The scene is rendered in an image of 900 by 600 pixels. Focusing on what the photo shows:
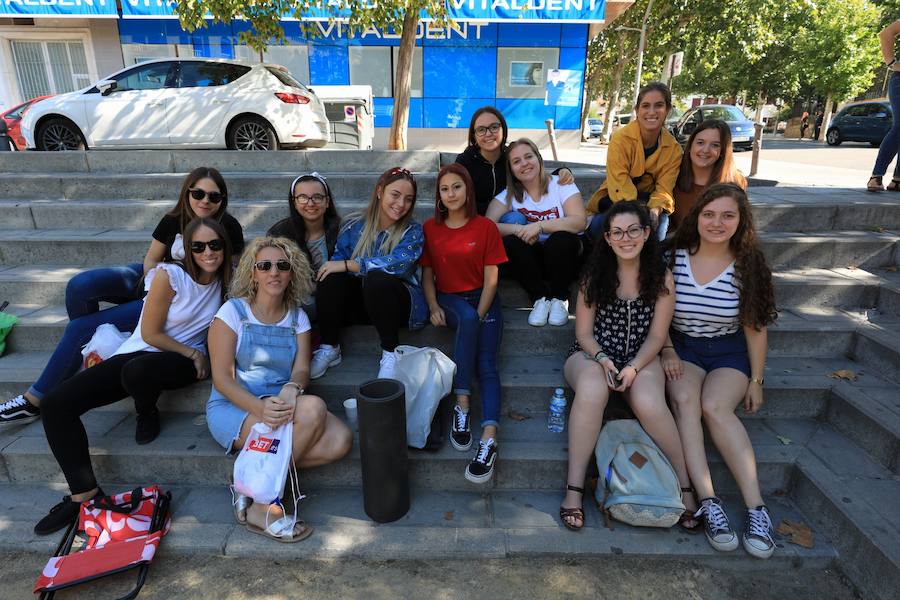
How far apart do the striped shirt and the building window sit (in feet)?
56.4

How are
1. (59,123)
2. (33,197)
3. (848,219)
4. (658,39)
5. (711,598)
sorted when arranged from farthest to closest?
1. (658,39)
2. (59,123)
3. (33,197)
4. (848,219)
5. (711,598)

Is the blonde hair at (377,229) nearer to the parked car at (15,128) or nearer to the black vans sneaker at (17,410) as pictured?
the black vans sneaker at (17,410)

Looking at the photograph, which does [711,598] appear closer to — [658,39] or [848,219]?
[848,219]

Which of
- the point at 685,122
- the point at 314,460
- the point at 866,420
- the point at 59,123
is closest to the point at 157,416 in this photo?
the point at 314,460

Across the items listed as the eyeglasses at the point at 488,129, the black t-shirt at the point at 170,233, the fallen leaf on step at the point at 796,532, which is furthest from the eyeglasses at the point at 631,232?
the black t-shirt at the point at 170,233

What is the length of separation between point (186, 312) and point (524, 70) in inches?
541

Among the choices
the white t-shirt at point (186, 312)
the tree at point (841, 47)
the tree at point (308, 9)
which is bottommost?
the white t-shirt at point (186, 312)

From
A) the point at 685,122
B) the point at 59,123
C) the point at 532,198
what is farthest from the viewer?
the point at 685,122

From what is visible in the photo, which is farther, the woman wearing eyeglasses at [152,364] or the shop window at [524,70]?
the shop window at [524,70]

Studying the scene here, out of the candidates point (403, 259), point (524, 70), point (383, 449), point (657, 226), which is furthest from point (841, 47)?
point (383, 449)

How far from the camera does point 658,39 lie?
20.6 m

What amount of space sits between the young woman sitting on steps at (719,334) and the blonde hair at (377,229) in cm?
161

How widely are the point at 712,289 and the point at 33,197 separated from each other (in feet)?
21.7

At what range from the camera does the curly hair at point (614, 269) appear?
2.76m
